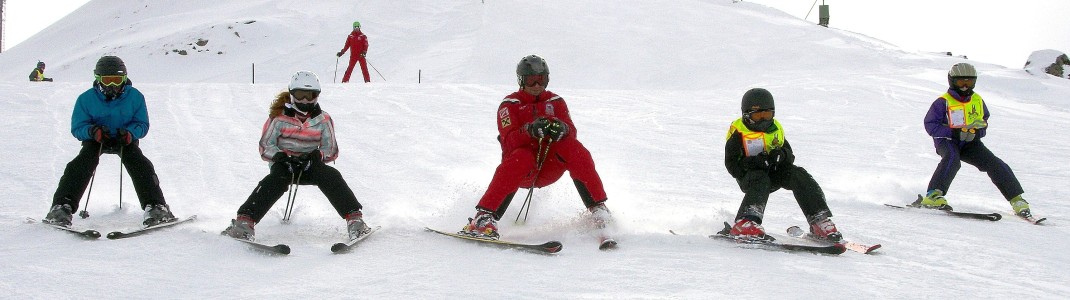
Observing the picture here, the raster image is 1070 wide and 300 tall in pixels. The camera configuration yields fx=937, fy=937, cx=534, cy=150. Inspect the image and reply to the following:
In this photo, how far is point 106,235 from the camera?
195 inches

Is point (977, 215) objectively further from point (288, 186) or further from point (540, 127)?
point (288, 186)

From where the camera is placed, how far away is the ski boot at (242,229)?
485cm

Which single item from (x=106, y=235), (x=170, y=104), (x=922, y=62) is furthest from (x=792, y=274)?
(x=922, y=62)

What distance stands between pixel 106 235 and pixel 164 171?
11.3 feet

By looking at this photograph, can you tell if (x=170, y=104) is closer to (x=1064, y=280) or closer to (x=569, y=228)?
(x=569, y=228)

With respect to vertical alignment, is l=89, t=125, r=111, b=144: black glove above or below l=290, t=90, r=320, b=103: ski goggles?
below

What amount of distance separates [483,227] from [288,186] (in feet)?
3.72

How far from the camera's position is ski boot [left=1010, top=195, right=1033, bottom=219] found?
6.64 meters

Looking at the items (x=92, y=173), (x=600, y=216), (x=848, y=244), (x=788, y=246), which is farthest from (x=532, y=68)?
(x=92, y=173)

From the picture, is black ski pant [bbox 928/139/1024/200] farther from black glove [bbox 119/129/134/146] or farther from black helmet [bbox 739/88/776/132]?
black glove [bbox 119/129/134/146]

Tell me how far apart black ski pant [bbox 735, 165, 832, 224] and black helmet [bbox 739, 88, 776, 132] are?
0.26 m

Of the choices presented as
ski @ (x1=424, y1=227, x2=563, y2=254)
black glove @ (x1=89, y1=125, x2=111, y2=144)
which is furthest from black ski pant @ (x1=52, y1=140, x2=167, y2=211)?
ski @ (x1=424, y1=227, x2=563, y2=254)

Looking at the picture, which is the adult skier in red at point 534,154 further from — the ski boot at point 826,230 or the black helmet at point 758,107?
the ski boot at point 826,230

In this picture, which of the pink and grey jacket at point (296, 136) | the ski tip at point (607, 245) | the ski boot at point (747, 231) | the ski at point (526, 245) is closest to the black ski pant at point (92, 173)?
the pink and grey jacket at point (296, 136)
